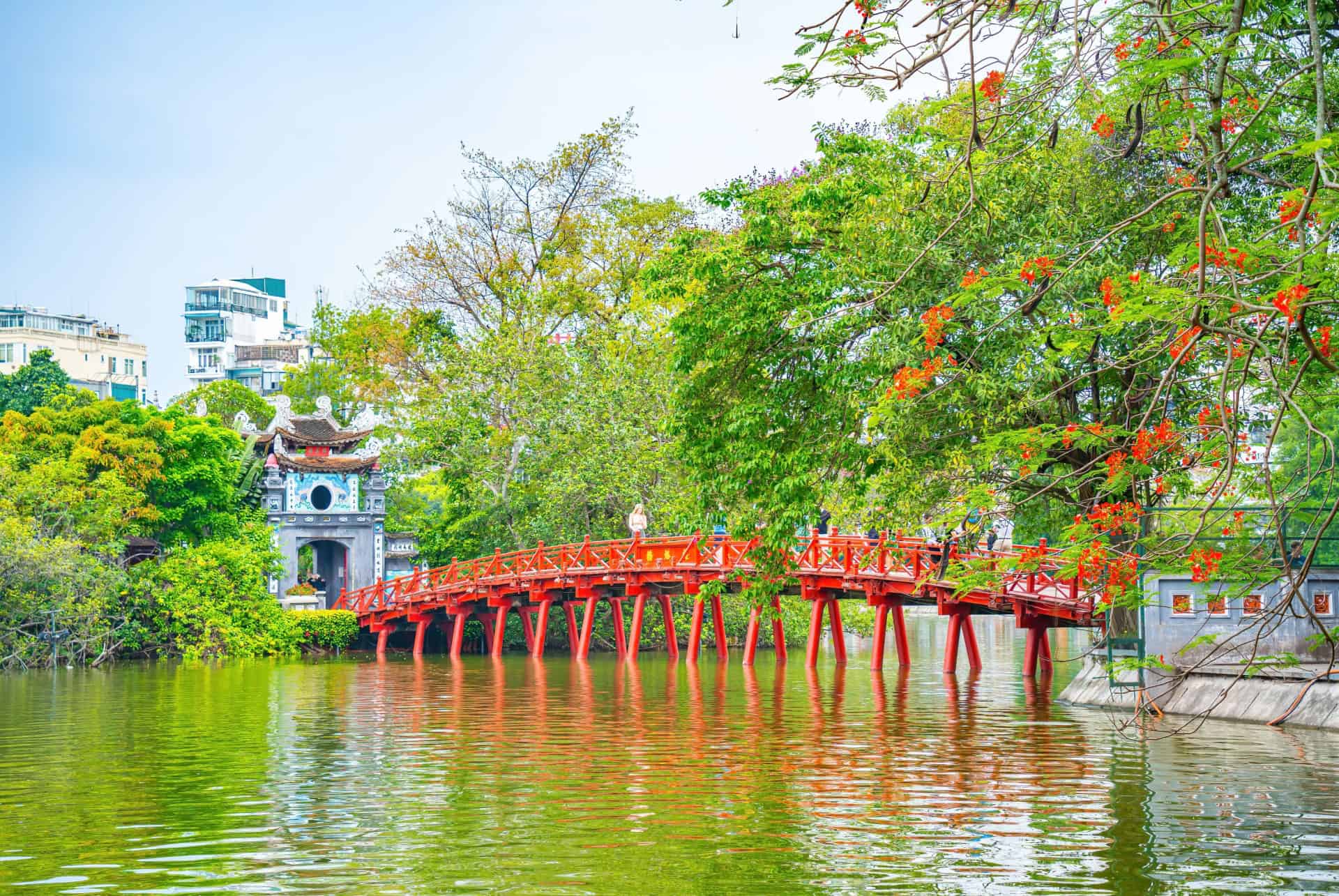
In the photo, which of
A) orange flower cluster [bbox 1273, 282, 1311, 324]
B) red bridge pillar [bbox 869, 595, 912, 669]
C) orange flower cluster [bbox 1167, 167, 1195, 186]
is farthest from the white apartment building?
orange flower cluster [bbox 1273, 282, 1311, 324]

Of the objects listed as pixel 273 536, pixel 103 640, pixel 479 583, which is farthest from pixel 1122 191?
pixel 273 536

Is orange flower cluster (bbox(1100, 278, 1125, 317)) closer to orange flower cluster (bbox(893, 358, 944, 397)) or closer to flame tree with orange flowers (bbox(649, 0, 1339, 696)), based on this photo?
orange flower cluster (bbox(893, 358, 944, 397))

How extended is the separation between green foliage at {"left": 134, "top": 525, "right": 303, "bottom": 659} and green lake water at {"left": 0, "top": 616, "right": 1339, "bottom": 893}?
14257mm

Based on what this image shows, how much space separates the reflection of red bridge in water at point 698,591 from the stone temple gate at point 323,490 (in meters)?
2.07

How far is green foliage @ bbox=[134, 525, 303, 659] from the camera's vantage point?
3838cm

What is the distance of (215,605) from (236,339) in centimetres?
7178

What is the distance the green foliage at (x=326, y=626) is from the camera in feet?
135

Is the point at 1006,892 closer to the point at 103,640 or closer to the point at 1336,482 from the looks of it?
the point at 1336,482

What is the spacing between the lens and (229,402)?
6362cm

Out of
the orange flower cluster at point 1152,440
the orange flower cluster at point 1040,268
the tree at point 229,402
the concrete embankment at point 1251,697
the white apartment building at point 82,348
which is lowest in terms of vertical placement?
the concrete embankment at point 1251,697

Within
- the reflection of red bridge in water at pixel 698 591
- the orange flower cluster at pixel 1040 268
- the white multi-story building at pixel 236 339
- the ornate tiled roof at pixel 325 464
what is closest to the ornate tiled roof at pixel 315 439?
the ornate tiled roof at pixel 325 464

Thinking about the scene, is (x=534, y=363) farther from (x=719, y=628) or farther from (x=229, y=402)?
(x=229, y=402)

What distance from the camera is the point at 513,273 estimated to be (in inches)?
1857

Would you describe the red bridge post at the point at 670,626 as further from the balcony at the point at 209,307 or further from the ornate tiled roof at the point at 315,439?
the balcony at the point at 209,307
